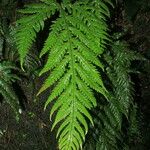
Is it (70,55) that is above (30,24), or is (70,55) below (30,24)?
below

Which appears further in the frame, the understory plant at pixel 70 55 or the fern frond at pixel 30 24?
the fern frond at pixel 30 24

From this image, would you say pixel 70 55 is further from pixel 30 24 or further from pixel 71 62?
pixel 30 24

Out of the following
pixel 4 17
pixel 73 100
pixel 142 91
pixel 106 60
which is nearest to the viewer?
pixel 73 100

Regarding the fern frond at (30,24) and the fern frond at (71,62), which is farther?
the fern frond at (30,24)

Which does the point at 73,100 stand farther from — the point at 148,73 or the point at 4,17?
the point at 148,73

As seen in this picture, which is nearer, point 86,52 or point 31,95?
point 86,52

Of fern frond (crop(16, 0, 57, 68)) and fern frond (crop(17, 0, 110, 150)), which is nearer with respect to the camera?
fern frond (crop(17, 0, 110, 150))

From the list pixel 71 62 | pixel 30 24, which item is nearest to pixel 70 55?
pixel 71 62

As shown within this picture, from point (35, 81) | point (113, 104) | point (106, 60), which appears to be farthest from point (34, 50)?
point (113, 104)

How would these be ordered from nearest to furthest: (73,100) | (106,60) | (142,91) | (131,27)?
(73,100)
(106,60)
(131,27)
(142,91)

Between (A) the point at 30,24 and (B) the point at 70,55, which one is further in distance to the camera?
(A) the point at 30,24

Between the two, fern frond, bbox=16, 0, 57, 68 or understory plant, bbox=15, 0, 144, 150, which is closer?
understory plant, bbox=15, 0, 144, 150
